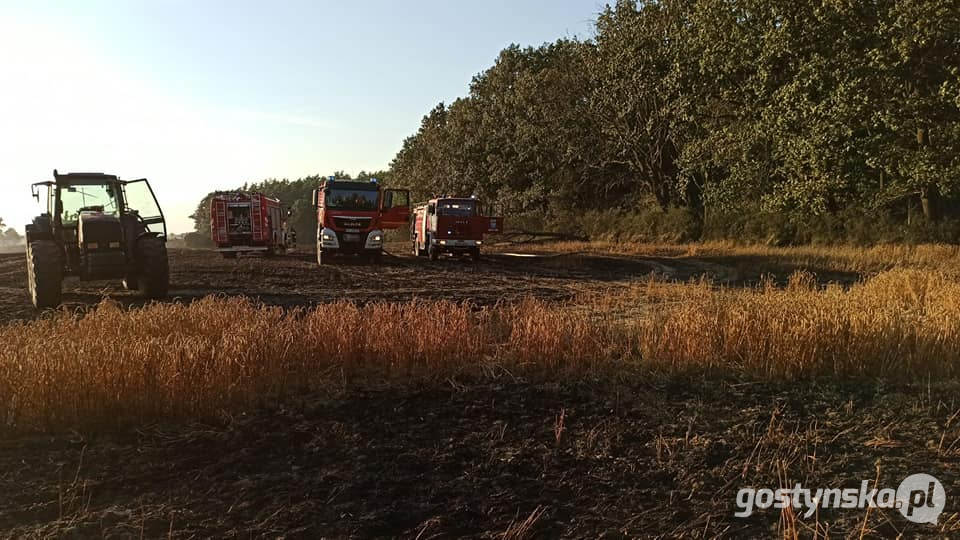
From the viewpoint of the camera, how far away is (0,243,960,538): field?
12.3 feet

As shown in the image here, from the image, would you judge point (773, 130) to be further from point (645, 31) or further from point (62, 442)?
point (62, 442)

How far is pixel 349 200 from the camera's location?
22.6 metres

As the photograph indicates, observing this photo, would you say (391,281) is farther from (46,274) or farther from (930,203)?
(930,203)

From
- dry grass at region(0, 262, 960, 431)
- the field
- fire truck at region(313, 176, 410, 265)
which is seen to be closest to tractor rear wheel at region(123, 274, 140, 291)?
the field

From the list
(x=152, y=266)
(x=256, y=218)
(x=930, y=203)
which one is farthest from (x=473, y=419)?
(x=256, y=218)

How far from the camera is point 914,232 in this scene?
22.3m

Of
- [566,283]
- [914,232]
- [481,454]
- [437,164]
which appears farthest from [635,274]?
[437,164]

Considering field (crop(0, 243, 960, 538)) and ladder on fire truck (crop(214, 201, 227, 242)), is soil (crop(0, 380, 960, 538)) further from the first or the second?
ladder on fire truck (crop(214, 201, 227, 242))

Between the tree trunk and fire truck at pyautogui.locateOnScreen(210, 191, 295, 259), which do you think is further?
fire truck at pyautogui.locateOnScreen(210, 191, 295, 259)

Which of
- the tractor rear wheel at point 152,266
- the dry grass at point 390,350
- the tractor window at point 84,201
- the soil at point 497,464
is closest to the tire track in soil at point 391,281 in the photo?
the tractor rear wheel at point 152,266

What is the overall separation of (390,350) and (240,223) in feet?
93.9

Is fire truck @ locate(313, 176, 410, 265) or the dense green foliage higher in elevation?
the dense green foliage

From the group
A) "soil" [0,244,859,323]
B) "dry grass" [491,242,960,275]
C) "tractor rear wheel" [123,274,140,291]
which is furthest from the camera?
"dry grass" [491,242,960,275]

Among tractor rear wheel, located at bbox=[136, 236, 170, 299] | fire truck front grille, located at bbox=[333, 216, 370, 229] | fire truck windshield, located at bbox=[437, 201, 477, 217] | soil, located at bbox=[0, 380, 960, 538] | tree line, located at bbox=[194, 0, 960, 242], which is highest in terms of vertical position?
tree line, located at bbox=[194, 0, 960, 242]
